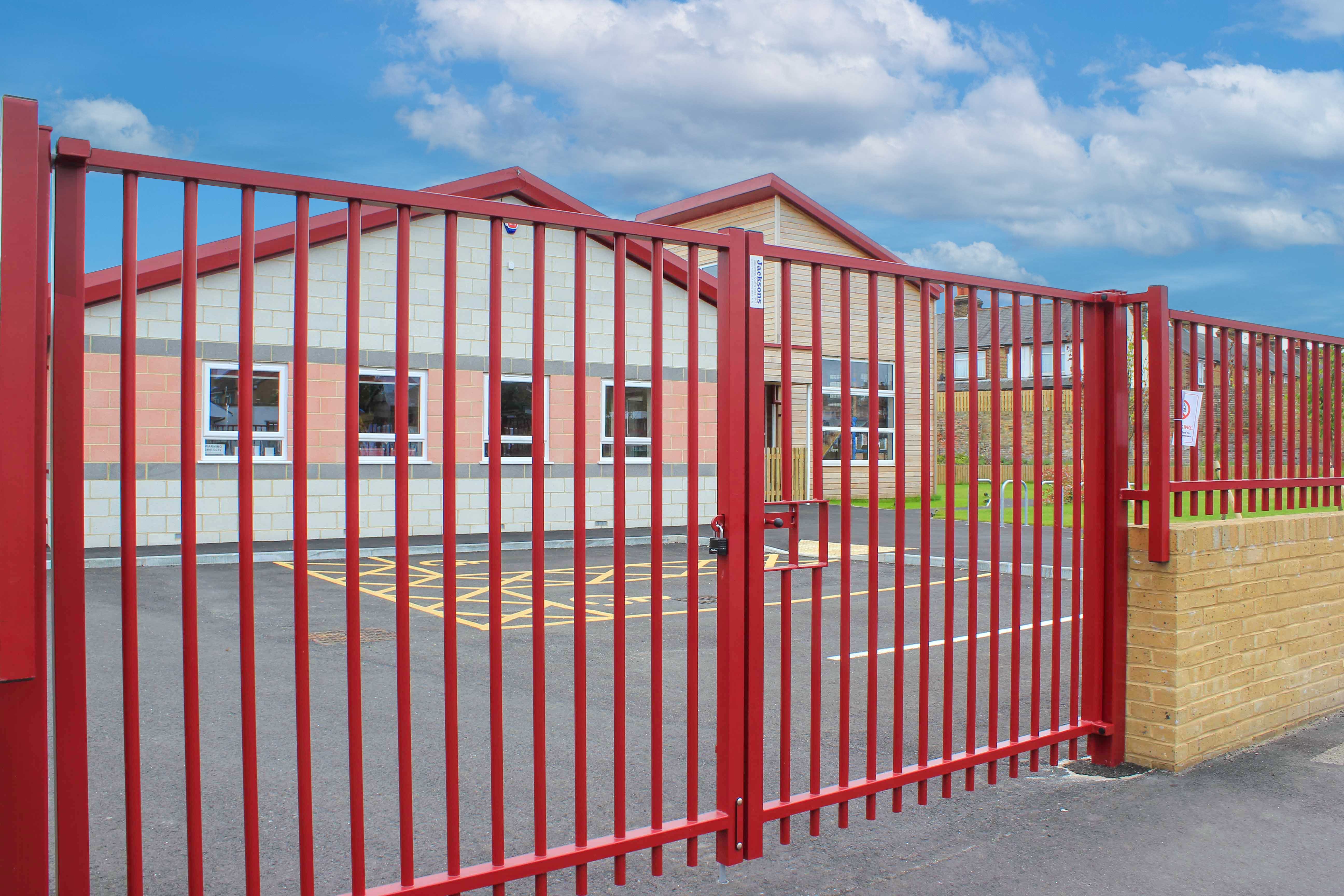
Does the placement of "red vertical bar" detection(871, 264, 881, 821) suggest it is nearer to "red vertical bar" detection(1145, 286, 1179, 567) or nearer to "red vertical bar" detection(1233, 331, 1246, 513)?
"red vertical bar" detection(1145, 286, 1179, 567)

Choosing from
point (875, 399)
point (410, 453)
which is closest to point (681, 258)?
point (410, 453)

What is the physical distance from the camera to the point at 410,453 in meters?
16.8

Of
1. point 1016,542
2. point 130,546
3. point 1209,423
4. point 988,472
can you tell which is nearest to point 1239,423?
point 1209,423

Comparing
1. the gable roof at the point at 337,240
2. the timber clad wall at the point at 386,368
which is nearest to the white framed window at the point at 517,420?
the timber clad wall at the point at 386,368

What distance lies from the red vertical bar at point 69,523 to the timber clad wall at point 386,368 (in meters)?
10.9

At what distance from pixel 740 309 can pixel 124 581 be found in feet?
6.69

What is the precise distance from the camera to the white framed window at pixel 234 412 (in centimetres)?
1455

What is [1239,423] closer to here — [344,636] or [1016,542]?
[1016,542]

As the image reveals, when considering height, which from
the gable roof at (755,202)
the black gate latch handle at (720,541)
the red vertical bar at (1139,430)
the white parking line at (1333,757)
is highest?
the gable roof at (755,202)

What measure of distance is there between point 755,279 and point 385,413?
1384cm

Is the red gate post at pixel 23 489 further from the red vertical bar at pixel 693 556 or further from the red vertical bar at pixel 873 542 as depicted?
the red vertical bar at pixel 873 542

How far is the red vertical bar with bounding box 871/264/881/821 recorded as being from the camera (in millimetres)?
3727

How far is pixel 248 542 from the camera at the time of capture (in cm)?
259

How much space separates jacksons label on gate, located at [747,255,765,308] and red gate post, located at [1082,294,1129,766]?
2148 mm
